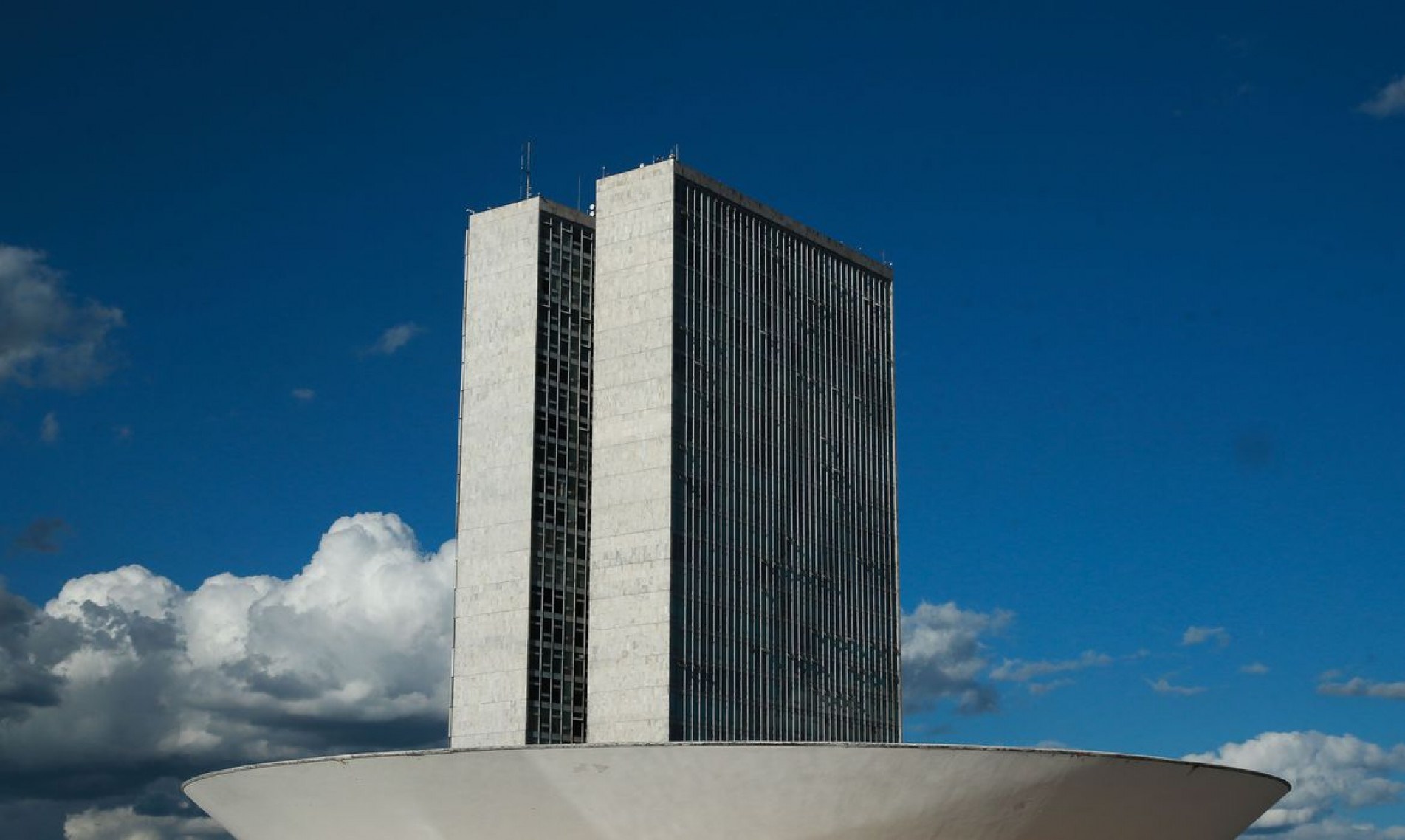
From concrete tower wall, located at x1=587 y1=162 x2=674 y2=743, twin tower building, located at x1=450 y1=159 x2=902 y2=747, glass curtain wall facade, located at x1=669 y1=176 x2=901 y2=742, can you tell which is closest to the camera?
concrete tower wall, located at x1=587 y1=162 x2=674 y2=743

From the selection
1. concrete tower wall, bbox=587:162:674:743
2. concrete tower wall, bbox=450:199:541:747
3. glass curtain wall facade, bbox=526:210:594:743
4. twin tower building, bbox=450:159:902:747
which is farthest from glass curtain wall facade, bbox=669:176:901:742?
concrete tower wall, bbox=450:199:541:747

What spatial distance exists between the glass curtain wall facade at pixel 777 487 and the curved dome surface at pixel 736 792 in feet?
110

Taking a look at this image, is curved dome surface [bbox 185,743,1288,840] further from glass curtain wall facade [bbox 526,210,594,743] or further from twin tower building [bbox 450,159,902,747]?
glass curtain wall facade [bbox 526,210,594,743]

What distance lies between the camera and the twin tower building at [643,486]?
4456 inches

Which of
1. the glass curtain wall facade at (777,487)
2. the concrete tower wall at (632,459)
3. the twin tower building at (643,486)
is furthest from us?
the glass curtain wall facade at (777,487)

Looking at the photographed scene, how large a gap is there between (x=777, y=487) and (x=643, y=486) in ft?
36.7

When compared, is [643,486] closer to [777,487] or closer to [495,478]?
[495,478]

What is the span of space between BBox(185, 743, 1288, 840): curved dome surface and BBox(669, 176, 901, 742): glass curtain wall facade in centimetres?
3343

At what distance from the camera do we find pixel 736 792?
246 feet

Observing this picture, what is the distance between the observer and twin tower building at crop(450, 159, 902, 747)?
113 metres

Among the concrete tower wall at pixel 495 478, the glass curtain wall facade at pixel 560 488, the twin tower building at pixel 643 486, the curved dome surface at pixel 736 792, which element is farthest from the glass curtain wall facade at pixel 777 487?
the curved dome surface at pixel 736 792

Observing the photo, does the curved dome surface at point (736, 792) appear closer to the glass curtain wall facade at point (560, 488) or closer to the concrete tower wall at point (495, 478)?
the concrete tower wall at point (495, 478)

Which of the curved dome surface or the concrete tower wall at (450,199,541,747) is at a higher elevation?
the concrete tower wall at (450,199,541,747)

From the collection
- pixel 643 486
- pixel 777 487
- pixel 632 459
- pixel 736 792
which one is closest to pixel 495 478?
pixel 632 459
